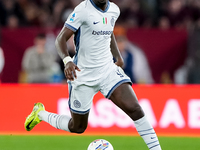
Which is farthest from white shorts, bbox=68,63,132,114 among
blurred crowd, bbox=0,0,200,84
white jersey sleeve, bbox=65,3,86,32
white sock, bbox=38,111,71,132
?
blurred crowd, bbox=0,0,200,84

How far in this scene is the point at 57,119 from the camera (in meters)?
6.68

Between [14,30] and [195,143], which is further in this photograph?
[14,30]

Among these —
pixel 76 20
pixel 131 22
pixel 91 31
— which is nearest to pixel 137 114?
pixel 91 31

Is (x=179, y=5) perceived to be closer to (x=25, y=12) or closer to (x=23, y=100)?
(x=25, y=12)

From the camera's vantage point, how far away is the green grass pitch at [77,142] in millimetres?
7860

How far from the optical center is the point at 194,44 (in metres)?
12.6

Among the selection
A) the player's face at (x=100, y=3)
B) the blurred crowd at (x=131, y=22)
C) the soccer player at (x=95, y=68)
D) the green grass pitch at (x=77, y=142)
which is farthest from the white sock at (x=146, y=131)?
the blurred crowd at (x=131, y=22)

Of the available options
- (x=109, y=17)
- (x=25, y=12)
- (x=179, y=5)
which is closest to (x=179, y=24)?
(x=179, y=5)

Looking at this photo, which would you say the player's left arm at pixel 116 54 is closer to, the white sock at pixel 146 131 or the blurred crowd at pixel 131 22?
the white sock at pixel 146 131

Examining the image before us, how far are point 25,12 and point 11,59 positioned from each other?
1.88 metres

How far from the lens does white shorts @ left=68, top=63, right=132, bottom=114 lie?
20.2 feet

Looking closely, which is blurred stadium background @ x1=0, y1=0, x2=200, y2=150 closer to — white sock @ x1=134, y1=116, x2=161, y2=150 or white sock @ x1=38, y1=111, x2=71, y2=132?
white sock @ x1=38, y1=111, x2=71, y2=132

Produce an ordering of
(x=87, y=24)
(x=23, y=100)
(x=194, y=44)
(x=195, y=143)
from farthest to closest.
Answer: (x=194, y=44) < (x=23, y=100) < (x=195, y=143) < (x=87, y=24)

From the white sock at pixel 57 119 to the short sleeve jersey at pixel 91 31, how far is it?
2.67ft
